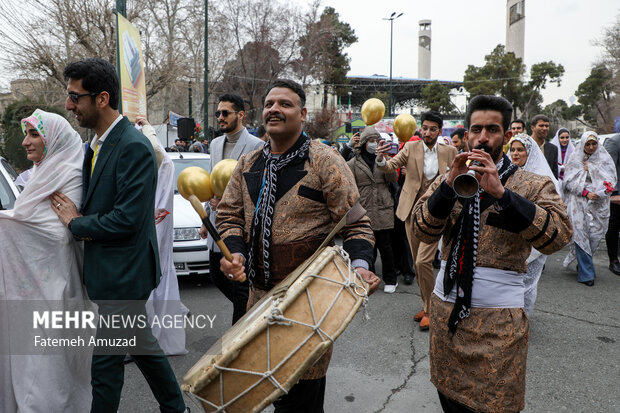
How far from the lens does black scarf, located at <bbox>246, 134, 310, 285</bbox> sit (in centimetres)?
229

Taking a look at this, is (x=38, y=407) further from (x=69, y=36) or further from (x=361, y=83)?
(x=361, y=83)

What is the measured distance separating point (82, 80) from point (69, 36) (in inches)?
699

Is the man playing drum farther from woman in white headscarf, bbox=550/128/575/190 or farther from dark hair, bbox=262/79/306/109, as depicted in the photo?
woman in white headscarf, bbox=550/128/575/190

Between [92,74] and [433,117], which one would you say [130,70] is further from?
[92,74]

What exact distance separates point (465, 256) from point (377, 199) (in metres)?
4.01

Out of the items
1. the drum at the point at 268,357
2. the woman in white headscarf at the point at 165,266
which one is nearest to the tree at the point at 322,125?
the woman in white headscarf at the point at 165,266

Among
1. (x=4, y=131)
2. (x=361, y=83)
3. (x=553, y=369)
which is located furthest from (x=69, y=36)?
(x=361, y=83)

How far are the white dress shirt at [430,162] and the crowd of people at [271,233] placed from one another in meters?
2.93

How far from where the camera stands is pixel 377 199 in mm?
6168

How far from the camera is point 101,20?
58.4ft

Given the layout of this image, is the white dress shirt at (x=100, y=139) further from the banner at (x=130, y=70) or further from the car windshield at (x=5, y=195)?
→ the banner at (x=130, y=70)

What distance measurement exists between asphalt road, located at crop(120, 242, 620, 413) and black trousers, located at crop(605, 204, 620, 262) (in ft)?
4.26

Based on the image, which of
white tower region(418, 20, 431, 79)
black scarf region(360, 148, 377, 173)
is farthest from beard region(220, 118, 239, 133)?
white tower region(418, 20, 431, 79)

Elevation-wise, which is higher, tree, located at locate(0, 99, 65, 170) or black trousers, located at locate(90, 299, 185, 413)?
tree, located at locate(0, 99, 65, 170)
